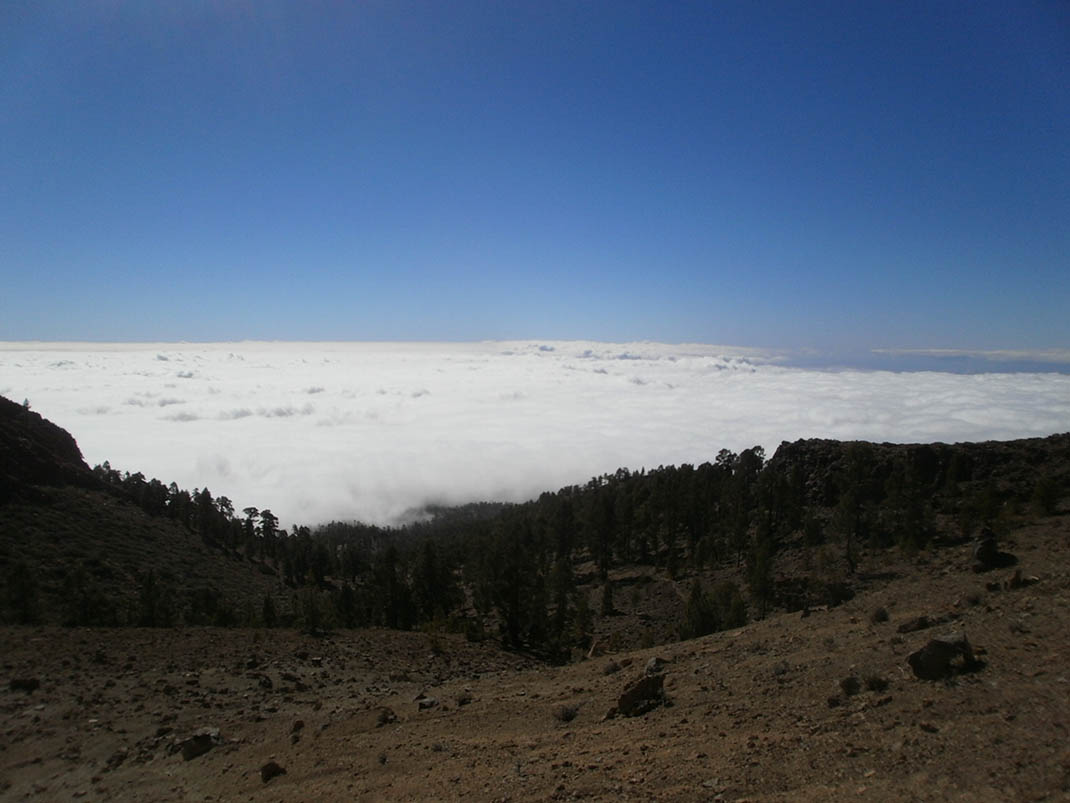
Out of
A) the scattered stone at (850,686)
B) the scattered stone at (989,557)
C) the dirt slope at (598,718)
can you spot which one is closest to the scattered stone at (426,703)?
the dirt slope at (598,718)

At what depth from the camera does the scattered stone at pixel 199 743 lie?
1483cm

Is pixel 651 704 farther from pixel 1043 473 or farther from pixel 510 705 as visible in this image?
pixel 1043 473

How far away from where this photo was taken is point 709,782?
30.0 ft

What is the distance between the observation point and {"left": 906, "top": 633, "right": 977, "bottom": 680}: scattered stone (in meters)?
10.8

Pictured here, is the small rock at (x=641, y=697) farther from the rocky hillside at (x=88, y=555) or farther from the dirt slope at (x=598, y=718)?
the rocky hillside at (x=88, y=555)

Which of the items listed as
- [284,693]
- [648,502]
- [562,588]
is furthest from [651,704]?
[648,502]

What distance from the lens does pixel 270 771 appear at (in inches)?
515

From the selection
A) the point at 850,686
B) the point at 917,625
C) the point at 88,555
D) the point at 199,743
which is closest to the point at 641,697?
the point at 850,686

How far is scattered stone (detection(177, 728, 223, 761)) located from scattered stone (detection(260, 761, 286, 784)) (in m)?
3.02

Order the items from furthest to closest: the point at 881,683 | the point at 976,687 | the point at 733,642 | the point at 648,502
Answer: the point at 648,502, the point at 733,642, the point at 881,683, the point at 976,687

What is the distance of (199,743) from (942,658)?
18.0 meters

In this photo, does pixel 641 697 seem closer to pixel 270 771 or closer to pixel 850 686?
pixel 850 686

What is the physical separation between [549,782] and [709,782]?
2.96m

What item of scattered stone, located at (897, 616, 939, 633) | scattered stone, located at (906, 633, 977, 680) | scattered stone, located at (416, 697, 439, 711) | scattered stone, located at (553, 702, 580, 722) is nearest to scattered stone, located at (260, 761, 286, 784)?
scattered stone, located at (416, 697, 439, 711)
